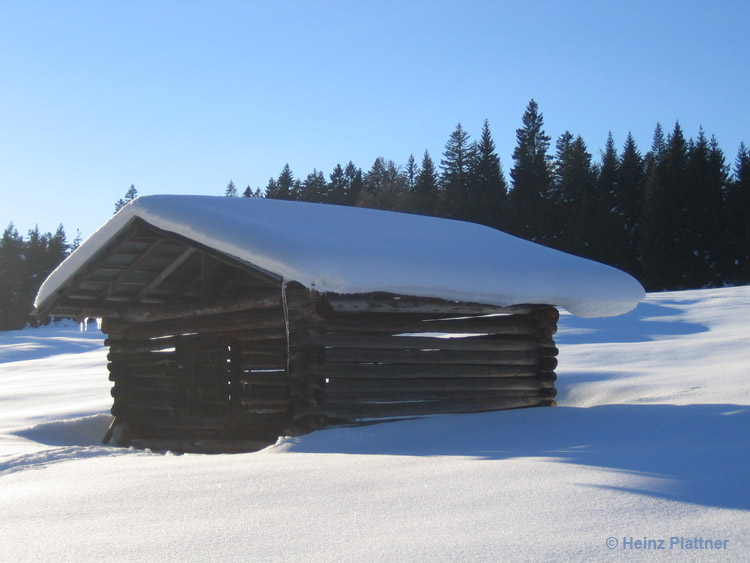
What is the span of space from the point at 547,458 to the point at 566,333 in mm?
13716

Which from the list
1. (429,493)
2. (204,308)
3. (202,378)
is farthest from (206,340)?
(429,493)

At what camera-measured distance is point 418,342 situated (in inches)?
372

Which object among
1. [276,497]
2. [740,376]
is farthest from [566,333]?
[276,497]

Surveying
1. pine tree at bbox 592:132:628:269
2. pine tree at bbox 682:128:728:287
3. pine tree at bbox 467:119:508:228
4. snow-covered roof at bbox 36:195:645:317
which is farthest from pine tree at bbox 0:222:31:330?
snow-covered roof at bbox 36:195:645:317

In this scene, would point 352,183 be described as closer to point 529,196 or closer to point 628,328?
point 529,196

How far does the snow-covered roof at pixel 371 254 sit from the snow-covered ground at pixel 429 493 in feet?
4.96

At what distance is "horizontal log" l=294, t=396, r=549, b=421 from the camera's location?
8.56 m

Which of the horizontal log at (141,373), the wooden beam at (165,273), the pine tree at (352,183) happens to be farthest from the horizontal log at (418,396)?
the pine tree at (352,183)

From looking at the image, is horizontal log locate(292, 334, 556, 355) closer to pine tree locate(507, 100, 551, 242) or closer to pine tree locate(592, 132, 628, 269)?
pine tree locate(592, 132, 628, 269)

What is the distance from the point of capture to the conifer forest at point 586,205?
44688mm

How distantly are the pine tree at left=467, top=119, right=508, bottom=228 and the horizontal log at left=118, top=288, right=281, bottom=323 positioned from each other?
137 ft

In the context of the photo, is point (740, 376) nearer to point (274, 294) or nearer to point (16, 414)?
point (274, 294)

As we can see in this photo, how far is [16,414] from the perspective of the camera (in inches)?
501

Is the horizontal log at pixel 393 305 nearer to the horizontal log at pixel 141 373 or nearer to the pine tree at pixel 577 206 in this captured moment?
the horizontal log at pixel 141 373
